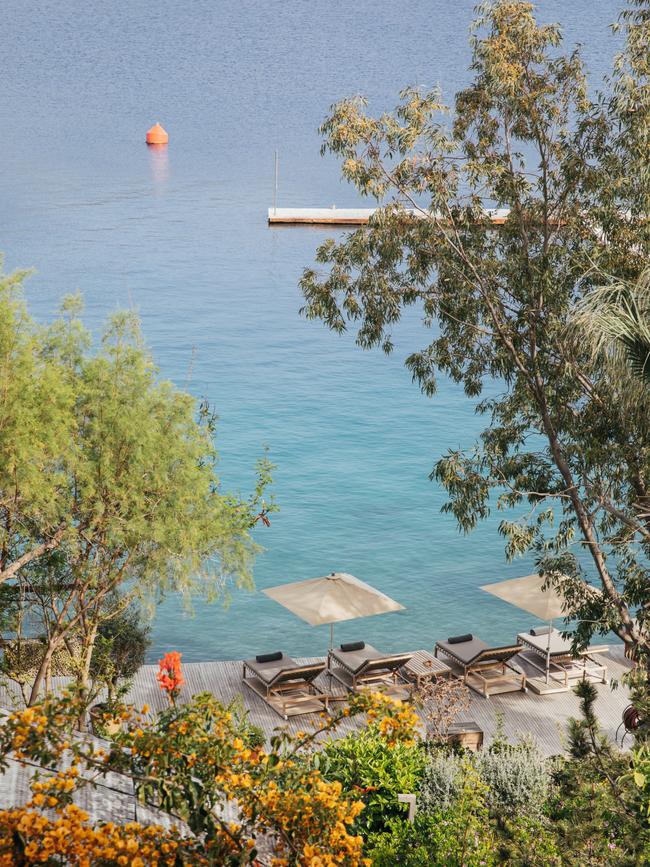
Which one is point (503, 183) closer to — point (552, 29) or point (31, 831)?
point (552, 29)

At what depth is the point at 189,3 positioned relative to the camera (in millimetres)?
124625

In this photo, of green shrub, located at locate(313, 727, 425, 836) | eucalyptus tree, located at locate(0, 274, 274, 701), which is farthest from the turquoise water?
green shrub, located at locate(313, 727, 425, 836)

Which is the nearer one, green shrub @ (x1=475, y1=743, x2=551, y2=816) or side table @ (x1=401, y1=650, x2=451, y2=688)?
green shrub @ (x1=475, y1=743, x2=551, y2=816)

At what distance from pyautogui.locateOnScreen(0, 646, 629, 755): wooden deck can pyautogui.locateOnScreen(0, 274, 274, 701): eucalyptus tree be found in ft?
6.56

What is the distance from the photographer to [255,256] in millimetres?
48781

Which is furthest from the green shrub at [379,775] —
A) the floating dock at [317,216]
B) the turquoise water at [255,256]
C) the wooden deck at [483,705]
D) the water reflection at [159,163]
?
the water reflection at [159,163]

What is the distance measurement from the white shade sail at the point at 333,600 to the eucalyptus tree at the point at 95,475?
2.11 meters

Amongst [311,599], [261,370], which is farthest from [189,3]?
[311,599]

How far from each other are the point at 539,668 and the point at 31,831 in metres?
11.0

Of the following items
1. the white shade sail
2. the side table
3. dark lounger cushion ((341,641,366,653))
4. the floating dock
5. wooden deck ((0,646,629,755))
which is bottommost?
wooden deck ((0,646,629,755))

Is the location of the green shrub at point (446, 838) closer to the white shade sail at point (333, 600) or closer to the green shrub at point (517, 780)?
the green shrub at point (517, 780)

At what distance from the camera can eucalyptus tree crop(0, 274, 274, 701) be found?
11.3m

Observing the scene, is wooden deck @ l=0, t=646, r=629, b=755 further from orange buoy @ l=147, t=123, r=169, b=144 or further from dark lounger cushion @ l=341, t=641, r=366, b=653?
orange buoy @ l=147, t=123, r=169, b=144

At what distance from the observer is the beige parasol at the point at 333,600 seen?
1468 cm
